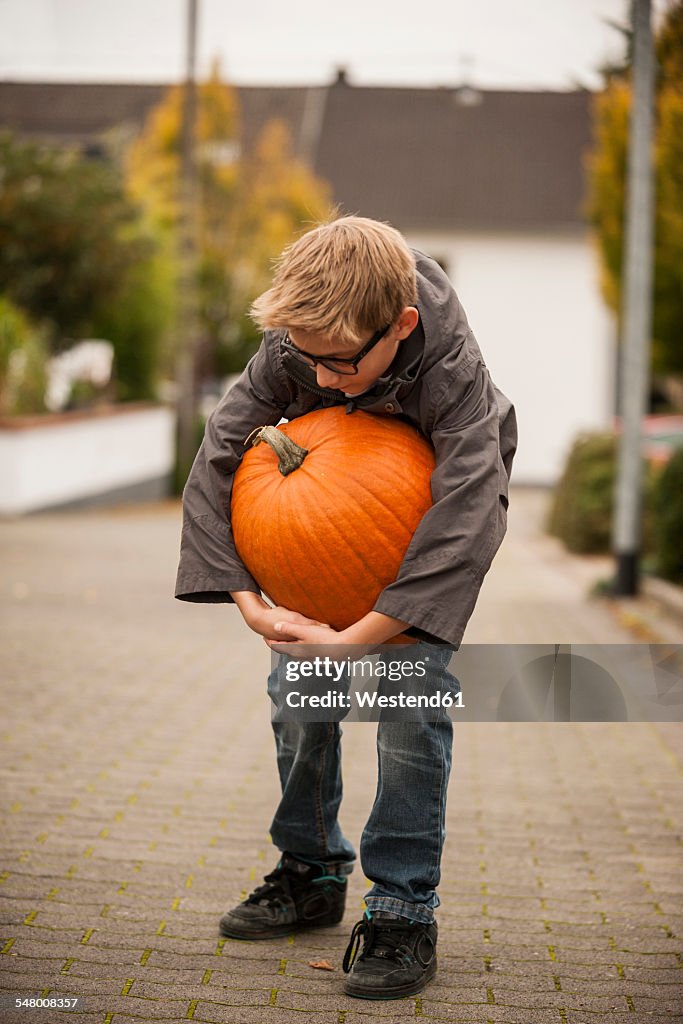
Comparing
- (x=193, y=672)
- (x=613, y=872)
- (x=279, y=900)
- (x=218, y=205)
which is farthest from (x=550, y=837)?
(x=218, y=205)

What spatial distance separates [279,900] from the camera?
375 cm

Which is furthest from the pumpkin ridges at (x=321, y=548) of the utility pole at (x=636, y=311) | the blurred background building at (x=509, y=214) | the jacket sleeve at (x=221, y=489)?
the blurred background building at (x=509, y=214)

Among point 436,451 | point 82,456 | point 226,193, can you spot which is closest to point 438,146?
point 226,193

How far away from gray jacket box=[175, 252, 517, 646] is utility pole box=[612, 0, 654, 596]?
7.88 meters

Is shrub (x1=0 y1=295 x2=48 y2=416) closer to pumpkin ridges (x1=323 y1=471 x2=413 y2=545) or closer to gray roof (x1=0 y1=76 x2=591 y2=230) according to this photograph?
gray roof (x1=0 y1=76 x2=591 y2=230)

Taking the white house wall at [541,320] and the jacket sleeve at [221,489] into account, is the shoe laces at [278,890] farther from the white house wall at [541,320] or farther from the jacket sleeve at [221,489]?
the white house wall at [541,320]

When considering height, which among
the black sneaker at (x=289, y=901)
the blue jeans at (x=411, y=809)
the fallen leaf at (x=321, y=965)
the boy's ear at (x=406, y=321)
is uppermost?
the boy's ear at (x=406, y=321)

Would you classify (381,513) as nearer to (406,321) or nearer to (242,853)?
(406,321)

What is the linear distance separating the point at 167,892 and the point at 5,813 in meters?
1.00

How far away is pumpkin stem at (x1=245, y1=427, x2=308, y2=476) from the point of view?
3.28 m

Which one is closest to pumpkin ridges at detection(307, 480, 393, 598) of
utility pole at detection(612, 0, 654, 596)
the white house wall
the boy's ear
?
the boy's ear

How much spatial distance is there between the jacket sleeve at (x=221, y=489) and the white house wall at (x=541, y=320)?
1019 inches

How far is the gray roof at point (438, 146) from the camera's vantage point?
29578mm

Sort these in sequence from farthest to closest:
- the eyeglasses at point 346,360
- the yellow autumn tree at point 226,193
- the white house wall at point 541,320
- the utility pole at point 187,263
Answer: the white house wall at point 541,320 < the yellow autumn tree at point 226,193 < the utility pole at point 187,263 < the eyeglasses at point 346,360
